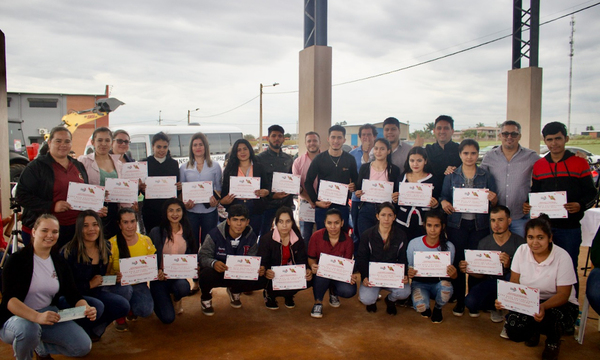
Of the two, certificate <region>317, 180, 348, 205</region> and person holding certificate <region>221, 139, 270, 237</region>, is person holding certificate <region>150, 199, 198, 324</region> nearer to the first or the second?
person holding certificate <region>221, 139, 270, 237</region>

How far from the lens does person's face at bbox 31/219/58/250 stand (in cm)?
329

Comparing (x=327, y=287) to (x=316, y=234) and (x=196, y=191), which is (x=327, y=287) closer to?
(x=316, y=234)

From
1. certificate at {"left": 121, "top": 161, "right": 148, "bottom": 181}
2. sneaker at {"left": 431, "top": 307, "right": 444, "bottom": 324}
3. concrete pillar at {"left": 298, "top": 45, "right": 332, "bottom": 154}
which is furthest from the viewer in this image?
concrete pillar at {"left": 298, "top": 45, "right": 332, "bottom": 154}

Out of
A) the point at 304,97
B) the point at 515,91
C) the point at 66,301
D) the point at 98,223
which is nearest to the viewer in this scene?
the point at 66,301

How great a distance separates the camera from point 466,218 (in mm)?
4582

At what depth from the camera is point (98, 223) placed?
3904mm

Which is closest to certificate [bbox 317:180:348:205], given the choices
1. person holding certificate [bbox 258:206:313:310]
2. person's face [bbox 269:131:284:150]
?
person holding certificate [bbox 258:206:313:310]

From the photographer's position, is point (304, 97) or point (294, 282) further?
point (304, 97)

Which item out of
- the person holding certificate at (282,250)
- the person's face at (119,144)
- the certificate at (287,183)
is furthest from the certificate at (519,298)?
the person's face at (119,144)

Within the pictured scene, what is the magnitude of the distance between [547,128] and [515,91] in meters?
7.78

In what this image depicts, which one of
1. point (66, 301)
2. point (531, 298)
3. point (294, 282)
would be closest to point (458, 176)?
point (531, 298)

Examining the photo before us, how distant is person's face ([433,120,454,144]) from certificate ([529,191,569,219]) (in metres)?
1.34

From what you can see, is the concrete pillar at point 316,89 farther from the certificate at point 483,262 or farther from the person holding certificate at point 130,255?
the person holding certificate at point 130,255

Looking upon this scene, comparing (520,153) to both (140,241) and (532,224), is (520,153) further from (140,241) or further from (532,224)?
(140,241)
